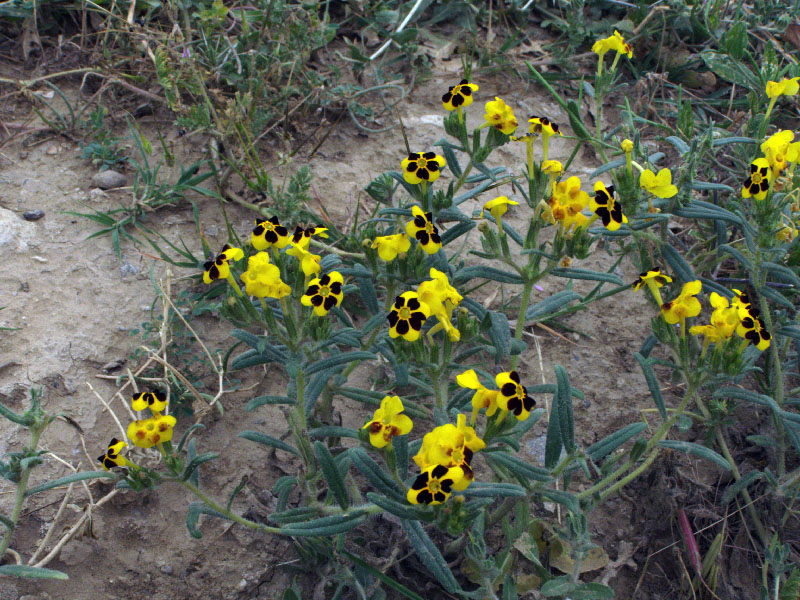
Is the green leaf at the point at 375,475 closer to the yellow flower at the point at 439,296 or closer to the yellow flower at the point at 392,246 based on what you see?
the yellow flower at the point at 439,296

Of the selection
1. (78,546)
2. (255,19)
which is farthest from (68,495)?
(255,19)

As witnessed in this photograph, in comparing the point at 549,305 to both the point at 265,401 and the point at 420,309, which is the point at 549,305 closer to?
the point at 420,309

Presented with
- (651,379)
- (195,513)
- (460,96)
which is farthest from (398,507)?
(460,96)

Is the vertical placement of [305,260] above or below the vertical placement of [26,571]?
above

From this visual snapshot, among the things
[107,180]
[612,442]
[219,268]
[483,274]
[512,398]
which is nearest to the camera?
[512,398]

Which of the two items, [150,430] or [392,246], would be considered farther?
[392,246]
